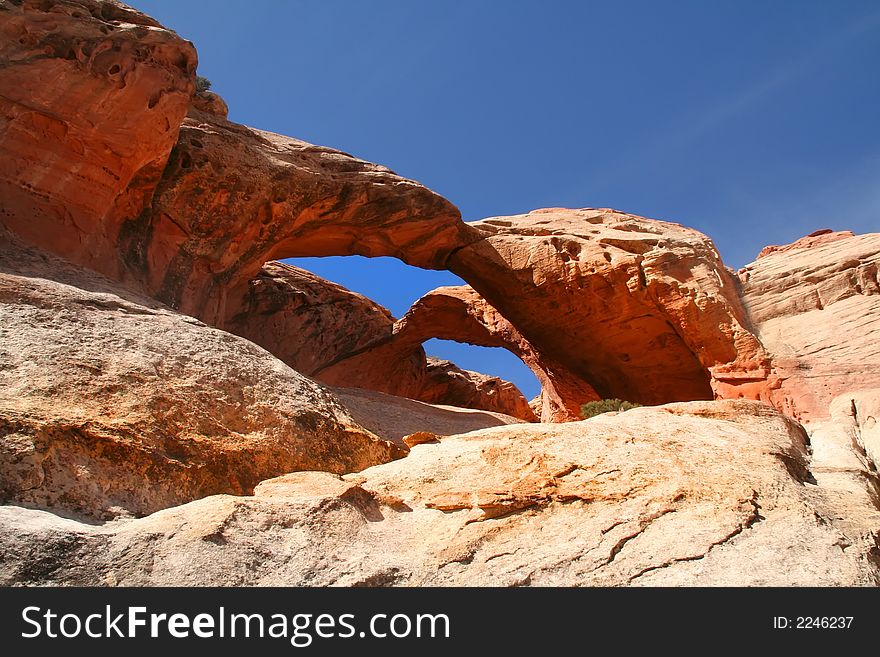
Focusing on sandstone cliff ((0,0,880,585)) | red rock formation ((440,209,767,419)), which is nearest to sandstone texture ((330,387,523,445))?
sandstone cliff ((0,0,880,585))

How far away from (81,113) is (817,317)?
14.2 meters

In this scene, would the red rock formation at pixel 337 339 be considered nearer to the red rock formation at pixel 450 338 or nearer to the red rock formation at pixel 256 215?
the red rock formation at pixel 450 338

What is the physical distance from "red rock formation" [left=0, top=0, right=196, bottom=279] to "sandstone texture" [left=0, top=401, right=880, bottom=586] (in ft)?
25.3

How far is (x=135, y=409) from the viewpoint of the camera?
20.9 feet

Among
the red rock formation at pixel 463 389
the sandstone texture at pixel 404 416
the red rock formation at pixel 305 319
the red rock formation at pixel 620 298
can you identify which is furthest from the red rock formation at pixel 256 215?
the red rock formation at pixel 463 389

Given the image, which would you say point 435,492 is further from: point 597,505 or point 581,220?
point 581,220

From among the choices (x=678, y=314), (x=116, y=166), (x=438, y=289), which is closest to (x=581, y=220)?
(x=678, y=314)

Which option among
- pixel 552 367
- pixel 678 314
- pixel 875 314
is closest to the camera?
pixel 875 314

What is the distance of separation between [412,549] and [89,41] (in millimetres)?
10279

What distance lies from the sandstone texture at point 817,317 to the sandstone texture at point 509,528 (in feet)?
25.8

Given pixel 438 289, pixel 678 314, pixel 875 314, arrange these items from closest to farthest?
pixel 875 314 → pixel 678 314 → pixel 438 289

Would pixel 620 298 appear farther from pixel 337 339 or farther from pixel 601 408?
pixel 337 339

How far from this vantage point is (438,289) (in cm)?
2297

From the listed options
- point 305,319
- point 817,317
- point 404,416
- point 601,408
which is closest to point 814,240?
point 817,317
